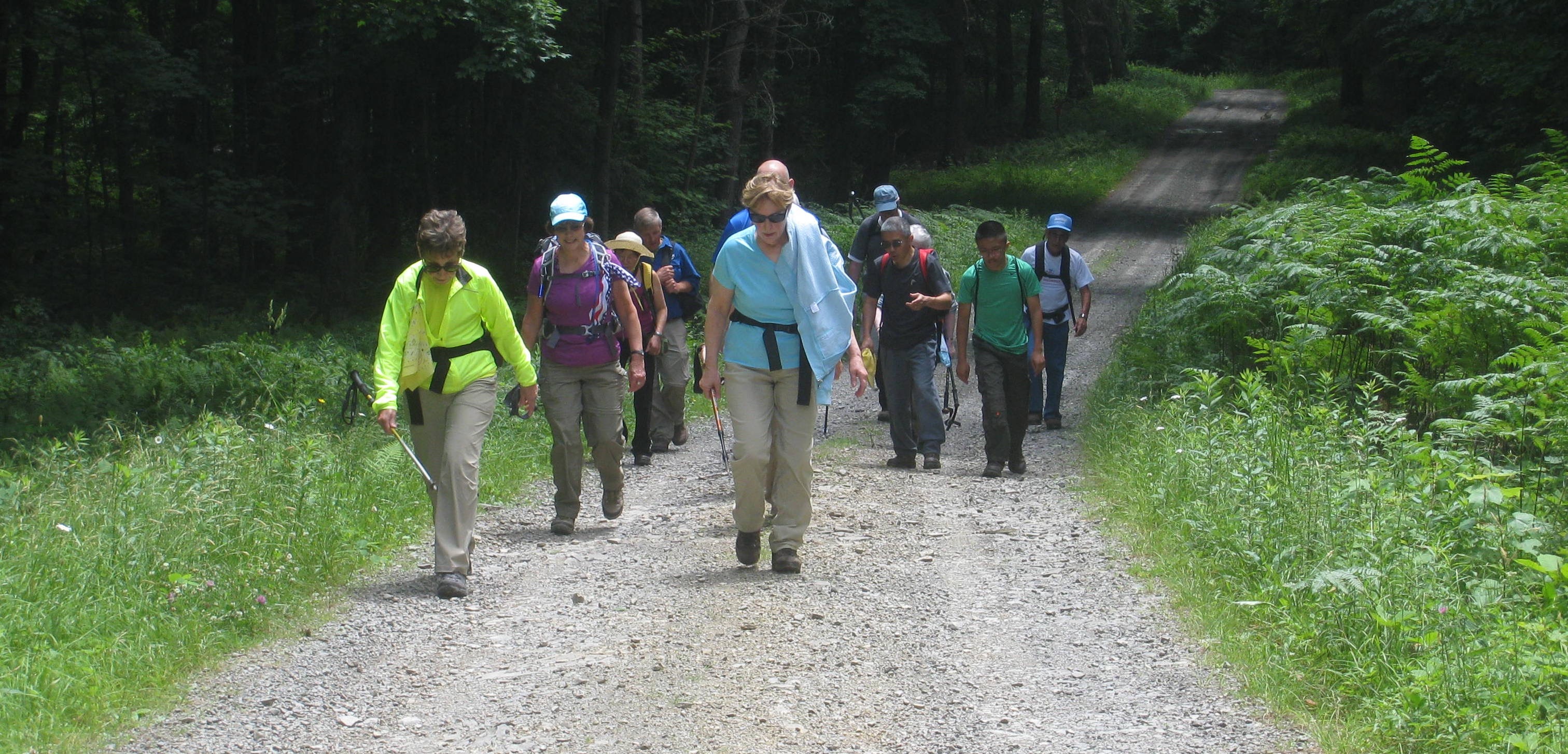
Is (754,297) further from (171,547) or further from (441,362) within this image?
(171,547)

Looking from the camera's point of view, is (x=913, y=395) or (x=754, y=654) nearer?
(x=754, y=654)

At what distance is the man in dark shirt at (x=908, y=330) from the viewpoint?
29.2 ft

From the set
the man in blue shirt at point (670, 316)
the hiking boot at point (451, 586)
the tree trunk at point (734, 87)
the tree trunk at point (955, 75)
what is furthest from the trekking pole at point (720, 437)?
the tree trunk at point (955, 75)

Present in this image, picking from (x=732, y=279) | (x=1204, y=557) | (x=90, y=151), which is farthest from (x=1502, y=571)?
(x=90, y=151)

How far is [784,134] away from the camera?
Answer: 37.6 meters

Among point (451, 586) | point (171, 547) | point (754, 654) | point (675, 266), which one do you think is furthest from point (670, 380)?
point (754, 654)

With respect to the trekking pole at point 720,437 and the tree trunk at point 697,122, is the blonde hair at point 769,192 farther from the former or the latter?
the tree trunk at point 697,122

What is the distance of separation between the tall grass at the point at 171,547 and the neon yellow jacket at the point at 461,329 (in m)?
1.05

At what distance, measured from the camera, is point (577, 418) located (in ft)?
24.9

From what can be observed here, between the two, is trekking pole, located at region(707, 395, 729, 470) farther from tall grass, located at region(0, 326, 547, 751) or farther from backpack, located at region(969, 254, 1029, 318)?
backpack, located at region(969, 254, 1029, 318)

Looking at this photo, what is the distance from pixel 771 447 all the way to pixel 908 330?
114 inches

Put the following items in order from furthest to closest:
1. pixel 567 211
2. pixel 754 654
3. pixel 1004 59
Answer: pixel 1004 59 → pixel 567 211 → pixel 754 654

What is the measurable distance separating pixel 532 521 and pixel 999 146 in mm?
36676

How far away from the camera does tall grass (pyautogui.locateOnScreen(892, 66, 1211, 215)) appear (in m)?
33.7
